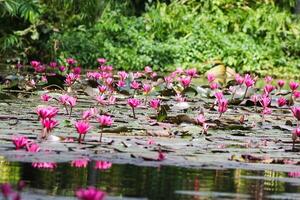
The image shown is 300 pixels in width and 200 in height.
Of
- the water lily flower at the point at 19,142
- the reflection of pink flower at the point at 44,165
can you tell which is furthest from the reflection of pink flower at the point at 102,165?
the water lily flower at the point at 19,142

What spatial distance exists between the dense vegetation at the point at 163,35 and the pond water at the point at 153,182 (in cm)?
1026

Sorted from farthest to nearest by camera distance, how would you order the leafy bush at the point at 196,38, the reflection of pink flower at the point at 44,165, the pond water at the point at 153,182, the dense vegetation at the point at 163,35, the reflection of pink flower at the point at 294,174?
the leafy bush at the point at 196,38 → the dense vegetation at the point at 163,35 → the reflection of pink flower at the point at 294,174 → the reflection of pink flower at the point at 44,165 → the pond water at the point at 153,182

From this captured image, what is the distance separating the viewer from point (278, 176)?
2645 mm

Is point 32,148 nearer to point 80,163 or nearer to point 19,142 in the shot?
point 19,142

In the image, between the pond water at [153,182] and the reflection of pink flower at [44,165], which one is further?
the reflection of pink flower at [44,165]

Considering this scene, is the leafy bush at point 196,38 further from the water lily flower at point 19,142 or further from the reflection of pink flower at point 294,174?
the reflection of pink flower at point 294,174

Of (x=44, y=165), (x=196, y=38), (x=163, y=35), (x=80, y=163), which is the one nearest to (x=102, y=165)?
(x=80, y=163)

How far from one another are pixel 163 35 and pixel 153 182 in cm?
1363

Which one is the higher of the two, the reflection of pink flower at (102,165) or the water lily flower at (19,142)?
the water lily flower at (19,142)

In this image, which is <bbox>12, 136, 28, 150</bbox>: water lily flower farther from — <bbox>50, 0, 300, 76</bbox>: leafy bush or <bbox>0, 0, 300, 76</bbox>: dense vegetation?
<bbox>50, 0, 300, 76</bbox>: leafy bush

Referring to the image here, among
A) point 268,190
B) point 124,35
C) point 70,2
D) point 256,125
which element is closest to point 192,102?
point 256,125

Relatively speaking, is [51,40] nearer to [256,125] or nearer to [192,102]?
[192,102]

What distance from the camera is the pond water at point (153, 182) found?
210 cm

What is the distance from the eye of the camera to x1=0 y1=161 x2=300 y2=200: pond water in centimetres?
210
